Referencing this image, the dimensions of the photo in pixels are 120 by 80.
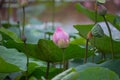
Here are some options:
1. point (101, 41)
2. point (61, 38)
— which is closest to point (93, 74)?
point (61, 38)

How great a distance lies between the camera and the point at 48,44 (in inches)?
27.3

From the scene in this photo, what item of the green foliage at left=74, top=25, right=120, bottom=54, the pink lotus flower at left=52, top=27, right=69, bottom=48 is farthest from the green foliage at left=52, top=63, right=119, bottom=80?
the green foliage at left=74, top=25, right=120, bottom=54

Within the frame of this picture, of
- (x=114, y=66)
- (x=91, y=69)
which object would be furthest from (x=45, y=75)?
(x=91, y=69)

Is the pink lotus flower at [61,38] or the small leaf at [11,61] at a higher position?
the pink lotus flower at [61,38]

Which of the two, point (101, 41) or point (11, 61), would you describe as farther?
point (101, 41)

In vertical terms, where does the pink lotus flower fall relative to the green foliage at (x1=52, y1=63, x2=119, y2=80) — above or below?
above

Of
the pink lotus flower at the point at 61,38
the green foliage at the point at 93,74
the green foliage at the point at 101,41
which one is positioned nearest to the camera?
the green foliage at the point at 93,74

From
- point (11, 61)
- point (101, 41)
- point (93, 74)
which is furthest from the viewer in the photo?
point (101, 41)

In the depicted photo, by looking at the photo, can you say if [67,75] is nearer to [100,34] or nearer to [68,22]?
[100,34]

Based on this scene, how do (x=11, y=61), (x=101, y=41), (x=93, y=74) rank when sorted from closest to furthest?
(x=93, y=74) → (x=11, y=61) → (x=101, y=41)

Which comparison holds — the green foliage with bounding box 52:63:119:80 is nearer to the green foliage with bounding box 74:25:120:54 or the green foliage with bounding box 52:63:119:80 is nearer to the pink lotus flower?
the pink lotus flower

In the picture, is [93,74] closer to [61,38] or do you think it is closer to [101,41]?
[61,38]

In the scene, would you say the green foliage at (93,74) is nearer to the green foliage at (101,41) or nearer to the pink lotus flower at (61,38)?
the pink lotus flower at (61,38)

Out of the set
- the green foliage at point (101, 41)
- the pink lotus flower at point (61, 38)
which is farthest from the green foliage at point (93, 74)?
the green foliage at point (101, 41)
